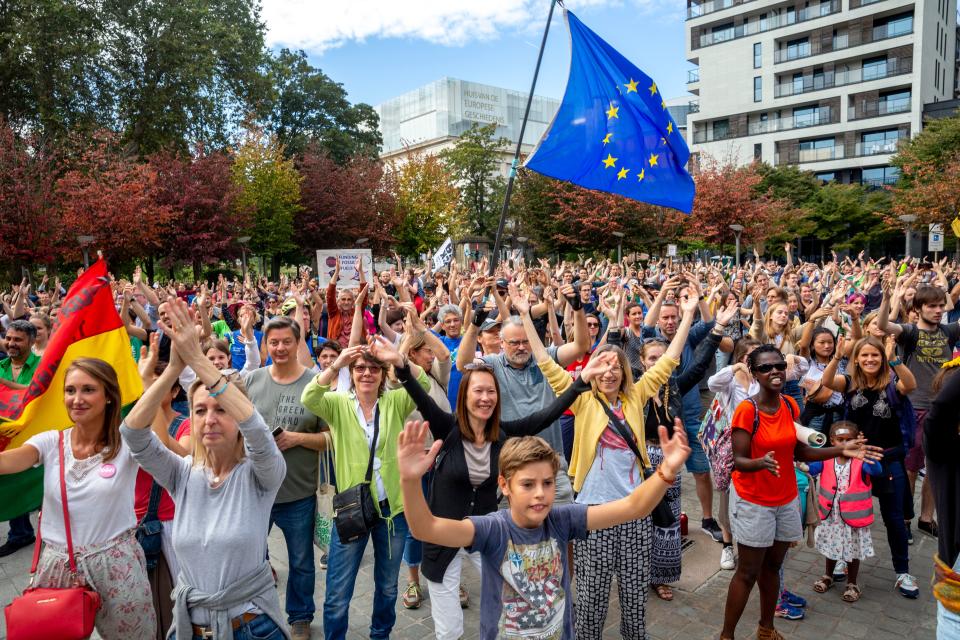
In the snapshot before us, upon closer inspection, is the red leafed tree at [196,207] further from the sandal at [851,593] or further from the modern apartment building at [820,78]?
the modern apartment building at [820,78]

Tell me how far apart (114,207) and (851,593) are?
69.9 ft

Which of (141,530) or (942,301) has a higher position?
(942,301)

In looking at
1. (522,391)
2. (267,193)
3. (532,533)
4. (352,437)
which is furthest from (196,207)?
(532,533)

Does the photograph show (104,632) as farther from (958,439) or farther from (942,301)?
(942,301)

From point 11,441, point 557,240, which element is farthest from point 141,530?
point 557,240

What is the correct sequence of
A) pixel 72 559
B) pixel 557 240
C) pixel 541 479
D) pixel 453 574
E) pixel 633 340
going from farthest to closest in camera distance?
1. pixel 557 240
2. pixel 633 340
3. pixel 453 574
4. pixel 72 559
5. pixel 541 479

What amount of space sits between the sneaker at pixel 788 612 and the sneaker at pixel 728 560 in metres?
0.65

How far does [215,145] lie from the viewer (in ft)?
106

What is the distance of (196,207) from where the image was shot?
24.0m

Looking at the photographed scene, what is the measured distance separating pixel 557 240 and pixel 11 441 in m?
29.1

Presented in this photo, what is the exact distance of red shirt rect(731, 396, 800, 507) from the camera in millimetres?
3893

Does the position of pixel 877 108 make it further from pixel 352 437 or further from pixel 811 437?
pixel 352 437

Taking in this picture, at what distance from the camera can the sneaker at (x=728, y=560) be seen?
5068mm

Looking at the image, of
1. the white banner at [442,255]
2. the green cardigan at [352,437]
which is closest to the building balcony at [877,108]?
the white banner at [442,255]
